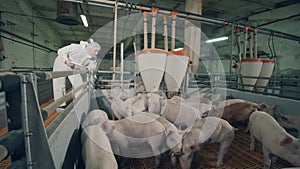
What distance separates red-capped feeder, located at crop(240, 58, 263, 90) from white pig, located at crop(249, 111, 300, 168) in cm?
151

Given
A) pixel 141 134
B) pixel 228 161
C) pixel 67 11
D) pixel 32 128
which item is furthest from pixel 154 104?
pixel 67 11

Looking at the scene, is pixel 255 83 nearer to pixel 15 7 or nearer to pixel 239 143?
pixel 239 143

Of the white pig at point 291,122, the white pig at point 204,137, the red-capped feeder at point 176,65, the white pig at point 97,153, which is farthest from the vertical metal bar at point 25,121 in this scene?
the white pig at point 291,122

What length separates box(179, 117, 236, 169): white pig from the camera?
138 centimetres

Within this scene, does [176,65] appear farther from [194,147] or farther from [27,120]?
[27,120]

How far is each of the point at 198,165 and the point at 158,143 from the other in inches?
15.7

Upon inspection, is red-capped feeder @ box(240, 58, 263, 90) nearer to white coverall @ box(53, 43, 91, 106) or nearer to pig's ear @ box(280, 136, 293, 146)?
pig's ear @ box(280, 136, 293, 146)

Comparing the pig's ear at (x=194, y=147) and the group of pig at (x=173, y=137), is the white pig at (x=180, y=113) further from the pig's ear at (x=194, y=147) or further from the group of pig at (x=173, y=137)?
the pig's ear at (x=194, y=147)

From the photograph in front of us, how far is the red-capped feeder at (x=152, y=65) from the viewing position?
6.56ft

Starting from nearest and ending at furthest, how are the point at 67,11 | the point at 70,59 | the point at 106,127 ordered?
the point at 106,127 → the point at 70,59 → the point at 67,11

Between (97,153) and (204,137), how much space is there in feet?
2.89

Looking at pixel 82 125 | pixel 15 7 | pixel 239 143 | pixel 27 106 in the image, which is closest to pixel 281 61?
pixel 239 143

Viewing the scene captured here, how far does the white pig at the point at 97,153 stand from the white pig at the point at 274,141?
1180mm

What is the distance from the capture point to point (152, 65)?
2016 mm
